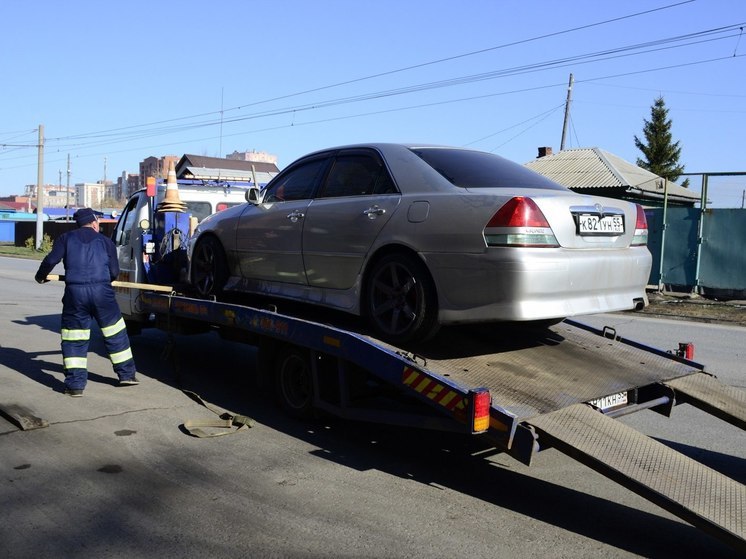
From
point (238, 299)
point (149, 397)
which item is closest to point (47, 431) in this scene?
point (149, 397)

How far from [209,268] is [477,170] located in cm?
327

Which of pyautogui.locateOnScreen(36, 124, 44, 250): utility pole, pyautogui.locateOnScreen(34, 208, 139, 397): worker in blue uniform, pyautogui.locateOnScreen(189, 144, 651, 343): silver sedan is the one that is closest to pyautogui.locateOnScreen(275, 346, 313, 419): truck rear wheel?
pyautogui.locateOnScreen(189, 144, 651, 343): silver sedan

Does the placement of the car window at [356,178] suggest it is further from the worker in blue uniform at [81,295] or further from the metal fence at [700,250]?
the metal fence at [700,250]

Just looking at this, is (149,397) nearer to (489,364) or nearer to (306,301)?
(306,301)

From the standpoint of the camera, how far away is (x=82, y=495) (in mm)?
4504

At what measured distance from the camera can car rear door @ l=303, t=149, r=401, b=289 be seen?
557 cm

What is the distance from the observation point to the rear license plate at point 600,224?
5.01 metres

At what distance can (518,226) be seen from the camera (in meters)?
4.68

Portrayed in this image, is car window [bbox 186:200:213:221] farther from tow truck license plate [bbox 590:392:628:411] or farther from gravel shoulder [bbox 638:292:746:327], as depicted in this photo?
gravel shoulder [bbox 638:292:746:327]

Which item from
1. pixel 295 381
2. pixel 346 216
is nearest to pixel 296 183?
pixel 346 216

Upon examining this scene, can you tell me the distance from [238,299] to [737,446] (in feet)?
15.4

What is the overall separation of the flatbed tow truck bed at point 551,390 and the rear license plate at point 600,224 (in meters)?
1.02

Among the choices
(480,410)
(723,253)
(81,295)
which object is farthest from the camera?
(723,253)

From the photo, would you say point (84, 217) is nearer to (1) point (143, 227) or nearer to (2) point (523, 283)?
(1) point (143, 227)
